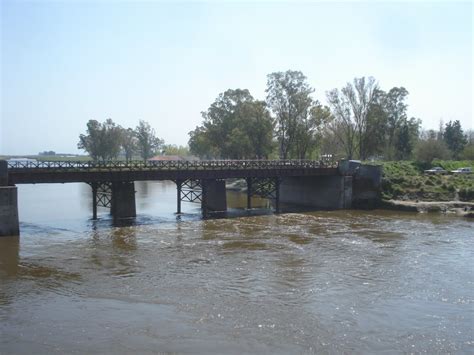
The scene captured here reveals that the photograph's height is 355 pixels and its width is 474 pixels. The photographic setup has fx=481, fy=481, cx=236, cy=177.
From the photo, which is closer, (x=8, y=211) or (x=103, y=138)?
(x=8, y=211)

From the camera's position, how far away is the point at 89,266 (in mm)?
26312

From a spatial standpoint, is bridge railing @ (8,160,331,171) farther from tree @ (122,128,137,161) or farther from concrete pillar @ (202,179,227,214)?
tree @ (122,128,137,161)

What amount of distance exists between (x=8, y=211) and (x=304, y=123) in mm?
50551

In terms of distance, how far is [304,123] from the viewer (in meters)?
75.5

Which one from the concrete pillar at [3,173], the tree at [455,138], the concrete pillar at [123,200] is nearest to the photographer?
the concrete pillar at [3,173]

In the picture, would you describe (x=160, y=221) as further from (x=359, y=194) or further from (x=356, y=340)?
(x=356, y=340)

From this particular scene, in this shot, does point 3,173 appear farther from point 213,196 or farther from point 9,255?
point 213,196

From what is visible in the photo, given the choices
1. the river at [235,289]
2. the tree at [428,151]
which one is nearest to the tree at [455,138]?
the tree at [428,151]

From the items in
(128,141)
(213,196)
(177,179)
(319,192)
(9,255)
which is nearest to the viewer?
(9,255)

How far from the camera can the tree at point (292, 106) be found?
73438mm

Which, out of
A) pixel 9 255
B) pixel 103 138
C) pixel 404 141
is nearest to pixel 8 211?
pixel 9 255

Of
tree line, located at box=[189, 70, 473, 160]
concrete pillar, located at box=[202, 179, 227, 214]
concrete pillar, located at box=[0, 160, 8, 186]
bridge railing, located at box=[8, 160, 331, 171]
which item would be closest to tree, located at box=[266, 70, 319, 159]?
tree line, located at box=[189, 70, 473, 160]

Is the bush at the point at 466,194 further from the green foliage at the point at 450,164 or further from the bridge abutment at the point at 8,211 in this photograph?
the bridge abutment at the point at 8,211

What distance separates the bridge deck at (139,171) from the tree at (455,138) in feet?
171
